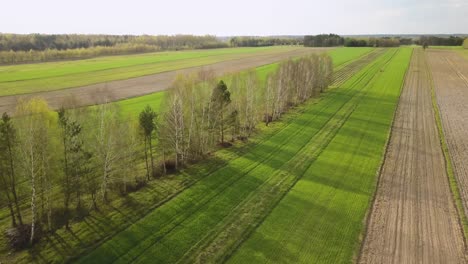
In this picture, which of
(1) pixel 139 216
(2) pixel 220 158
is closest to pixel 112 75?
(2) pixel 220 158

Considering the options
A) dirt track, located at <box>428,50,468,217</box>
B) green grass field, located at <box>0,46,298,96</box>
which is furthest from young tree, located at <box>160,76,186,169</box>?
green grass field, located at <box>0,46,298,96</box>

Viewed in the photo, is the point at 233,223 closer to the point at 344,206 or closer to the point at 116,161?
the point at 344,206

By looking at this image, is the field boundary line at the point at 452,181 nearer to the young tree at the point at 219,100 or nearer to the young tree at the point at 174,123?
the young tree at the point at 219,100

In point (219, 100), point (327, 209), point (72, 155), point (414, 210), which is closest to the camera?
point (72, 155)

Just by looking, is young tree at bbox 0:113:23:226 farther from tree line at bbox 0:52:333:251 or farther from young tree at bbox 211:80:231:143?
young tree at bbox 211:80:231:143

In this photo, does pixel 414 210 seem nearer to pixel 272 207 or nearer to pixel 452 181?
pixel 452 181

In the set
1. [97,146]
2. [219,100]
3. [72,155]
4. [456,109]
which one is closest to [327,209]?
[219,100]
